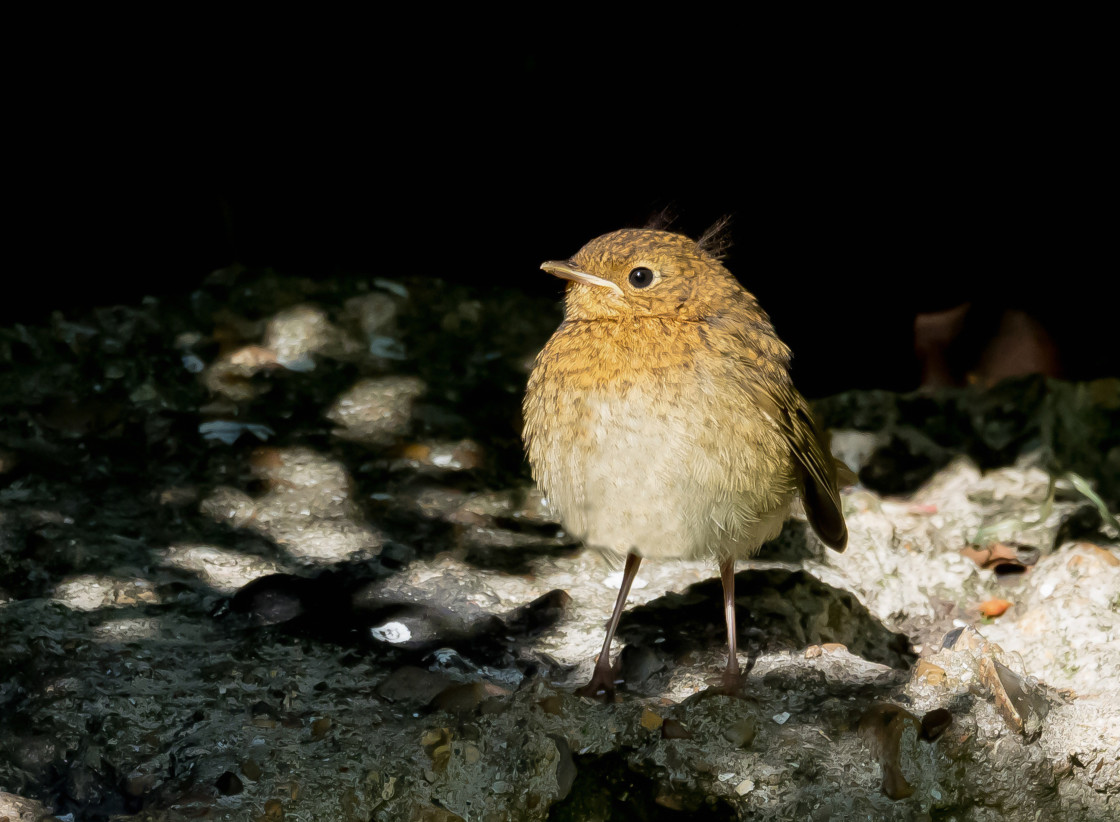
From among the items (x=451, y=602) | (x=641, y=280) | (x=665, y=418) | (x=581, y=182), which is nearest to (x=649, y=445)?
(x=665, y=418)

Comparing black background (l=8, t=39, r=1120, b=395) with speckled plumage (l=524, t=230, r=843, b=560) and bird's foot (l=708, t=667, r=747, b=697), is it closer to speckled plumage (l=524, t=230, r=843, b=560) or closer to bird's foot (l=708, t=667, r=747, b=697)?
speckled plumage (l=524, t=230, r=843, b=560)

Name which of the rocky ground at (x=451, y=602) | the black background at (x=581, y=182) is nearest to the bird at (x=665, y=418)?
the rocky ground at (x=451, y=602)

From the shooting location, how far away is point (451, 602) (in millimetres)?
3838

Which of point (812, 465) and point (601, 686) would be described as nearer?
point (601, 686)

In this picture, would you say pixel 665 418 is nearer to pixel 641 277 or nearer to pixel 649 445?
Answer: pixel 649 445

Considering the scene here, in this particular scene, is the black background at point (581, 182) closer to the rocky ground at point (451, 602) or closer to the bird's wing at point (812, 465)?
the rocky ground at point (451, 602)

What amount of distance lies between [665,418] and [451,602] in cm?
120

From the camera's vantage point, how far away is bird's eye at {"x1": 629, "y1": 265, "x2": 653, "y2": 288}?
3.34m

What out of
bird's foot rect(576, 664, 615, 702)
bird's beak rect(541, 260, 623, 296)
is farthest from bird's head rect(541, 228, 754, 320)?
bird's foot rect(576, 664, 615, 702)

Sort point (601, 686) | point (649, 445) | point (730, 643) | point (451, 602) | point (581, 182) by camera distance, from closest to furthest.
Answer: point (649, 445) < point (601, 686) < point (730, 643) < point (451, 602) < point (581, 182)

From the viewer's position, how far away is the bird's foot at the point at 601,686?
128 inches

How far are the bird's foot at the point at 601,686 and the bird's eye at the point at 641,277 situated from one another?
1123mm

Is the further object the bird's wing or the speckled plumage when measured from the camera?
the bird's wing

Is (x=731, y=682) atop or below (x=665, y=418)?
below
